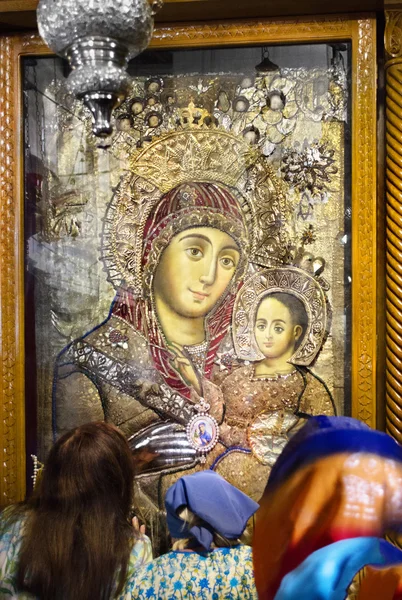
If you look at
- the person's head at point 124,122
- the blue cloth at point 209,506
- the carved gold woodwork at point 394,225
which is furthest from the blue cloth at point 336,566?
the person's head at point 124,122

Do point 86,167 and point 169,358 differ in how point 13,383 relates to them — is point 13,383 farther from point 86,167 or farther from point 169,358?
point 86,167

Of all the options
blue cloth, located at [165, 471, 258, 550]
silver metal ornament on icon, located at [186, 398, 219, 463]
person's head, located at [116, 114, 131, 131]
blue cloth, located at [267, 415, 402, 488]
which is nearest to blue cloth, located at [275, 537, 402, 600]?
blue cloth, located at [267, 415, 402, 488]

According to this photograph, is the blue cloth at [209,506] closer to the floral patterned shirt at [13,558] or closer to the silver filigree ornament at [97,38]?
the floral patterned shirt at [13,558]

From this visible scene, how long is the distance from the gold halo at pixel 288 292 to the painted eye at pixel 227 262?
91 millimetres

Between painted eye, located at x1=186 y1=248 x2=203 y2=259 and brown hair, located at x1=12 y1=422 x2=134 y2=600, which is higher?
painted eye, located at x1=186 y1=248 x2=203 y2=259

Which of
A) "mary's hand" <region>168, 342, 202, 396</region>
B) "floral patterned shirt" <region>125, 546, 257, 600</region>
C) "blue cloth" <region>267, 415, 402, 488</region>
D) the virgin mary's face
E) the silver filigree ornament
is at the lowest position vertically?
"floral patterned shirt" <region>125, 546, 257, 600</region>

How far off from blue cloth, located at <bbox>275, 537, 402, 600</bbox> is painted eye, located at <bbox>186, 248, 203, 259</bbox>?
2048mm

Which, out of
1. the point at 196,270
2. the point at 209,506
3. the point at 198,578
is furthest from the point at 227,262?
the point at 198,578

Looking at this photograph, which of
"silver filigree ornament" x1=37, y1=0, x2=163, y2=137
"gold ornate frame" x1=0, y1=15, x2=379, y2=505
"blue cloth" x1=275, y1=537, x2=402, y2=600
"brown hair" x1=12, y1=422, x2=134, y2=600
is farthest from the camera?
"gold ornate frame" x1=0, y1=15, x2=379, y2=505

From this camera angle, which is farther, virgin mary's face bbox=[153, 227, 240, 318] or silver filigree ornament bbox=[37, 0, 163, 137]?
virgin mary's face bbox=[153, 227, 240, 318]

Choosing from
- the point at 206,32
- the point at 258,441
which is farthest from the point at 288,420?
the point at 206,32

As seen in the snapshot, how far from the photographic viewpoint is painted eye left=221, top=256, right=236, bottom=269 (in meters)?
3.39

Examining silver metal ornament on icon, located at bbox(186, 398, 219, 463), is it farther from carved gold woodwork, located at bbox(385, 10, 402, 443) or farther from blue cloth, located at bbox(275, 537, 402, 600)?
blue cloth, located at bbox(275, 537, 402, 600)

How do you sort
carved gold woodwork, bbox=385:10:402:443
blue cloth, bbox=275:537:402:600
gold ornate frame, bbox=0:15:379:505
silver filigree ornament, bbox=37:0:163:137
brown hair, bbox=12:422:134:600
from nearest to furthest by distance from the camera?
blue cloth, bbox=275:537:402:600 → silver filigree ornament, bbox=37:0:163:137 → brown hair, bbox=12:422:134:600 → carved gold woodwork, bbox=385:10:402:443 → gold ornate frame, bbox=0:15:379:505
